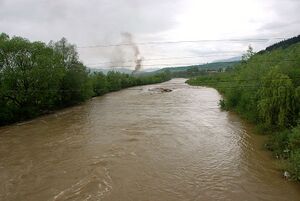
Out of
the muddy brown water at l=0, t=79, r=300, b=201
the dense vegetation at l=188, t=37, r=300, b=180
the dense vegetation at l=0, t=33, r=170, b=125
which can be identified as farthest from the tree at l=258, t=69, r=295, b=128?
the dense vegetation at l=0, t=33, r=170, b=125

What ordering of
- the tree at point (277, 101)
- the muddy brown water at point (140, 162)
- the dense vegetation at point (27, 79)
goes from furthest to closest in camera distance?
1. the dense vegetation at point (27, 79)
2. the tree at point (277, 101)
3. the muddy brown water at point (140, 162)

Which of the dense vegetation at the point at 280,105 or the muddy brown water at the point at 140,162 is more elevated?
the dense vegetation at the point at 280,105

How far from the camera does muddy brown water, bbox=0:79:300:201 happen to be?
501 inches

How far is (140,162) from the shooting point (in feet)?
53.0

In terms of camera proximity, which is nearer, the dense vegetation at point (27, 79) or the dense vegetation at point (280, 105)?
the dense vegetation at point (280, 105)

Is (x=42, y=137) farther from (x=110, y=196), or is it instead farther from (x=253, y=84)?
(x=253, y=84)

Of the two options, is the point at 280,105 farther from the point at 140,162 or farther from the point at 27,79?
the point at 27,79

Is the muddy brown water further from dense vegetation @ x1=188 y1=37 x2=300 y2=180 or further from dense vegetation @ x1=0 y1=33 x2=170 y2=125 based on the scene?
dense vegetation @ x1=0 y1=33 x2=170 y2=125

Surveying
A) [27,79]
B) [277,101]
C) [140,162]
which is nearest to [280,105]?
[277,101]

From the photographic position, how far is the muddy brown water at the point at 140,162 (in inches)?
501

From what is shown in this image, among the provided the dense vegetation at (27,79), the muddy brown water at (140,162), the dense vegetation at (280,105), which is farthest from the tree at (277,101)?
the dense vegetation at (27,79)

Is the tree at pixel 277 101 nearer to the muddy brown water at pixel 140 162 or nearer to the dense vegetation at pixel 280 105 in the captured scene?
the dense vegetation at pixel 280 105

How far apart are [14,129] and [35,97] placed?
18.5 feet

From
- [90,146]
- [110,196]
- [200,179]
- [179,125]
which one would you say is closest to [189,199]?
[200,179]
